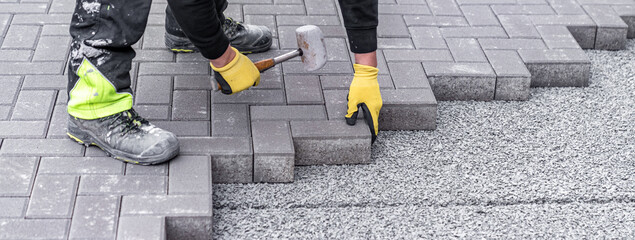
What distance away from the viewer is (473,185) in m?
2.99

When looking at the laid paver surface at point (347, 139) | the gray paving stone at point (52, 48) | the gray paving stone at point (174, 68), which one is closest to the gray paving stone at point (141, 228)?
the laid paver surface at point (347, 139)

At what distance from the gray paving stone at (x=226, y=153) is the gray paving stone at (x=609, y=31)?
7.58 ft

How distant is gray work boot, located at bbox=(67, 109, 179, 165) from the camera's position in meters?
2.74

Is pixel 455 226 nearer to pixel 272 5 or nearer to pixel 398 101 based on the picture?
pixel 398 101

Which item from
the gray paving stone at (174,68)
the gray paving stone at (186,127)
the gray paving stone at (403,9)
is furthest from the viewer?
the gray paving stone at (403,9)

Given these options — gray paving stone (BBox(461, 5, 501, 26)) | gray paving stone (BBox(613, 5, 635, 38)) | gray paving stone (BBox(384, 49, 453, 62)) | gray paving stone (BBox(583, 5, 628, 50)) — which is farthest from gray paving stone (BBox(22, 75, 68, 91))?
gray paving stone (BBox(613, 5, 635, 38))

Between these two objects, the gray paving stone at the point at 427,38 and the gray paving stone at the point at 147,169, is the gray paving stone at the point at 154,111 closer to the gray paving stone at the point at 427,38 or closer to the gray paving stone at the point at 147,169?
the gray paving stone at the point at 147,169

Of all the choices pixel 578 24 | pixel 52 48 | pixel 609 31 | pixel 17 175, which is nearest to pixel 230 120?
pixel 17 175

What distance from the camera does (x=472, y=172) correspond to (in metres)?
3.07

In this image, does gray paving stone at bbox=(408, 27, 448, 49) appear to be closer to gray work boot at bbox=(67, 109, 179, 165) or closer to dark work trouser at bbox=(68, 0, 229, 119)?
dark work trouser at bbox=(68, 0, 229, 119)

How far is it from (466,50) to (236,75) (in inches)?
51.8

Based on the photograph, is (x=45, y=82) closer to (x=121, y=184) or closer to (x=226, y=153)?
(x=121, y=184)

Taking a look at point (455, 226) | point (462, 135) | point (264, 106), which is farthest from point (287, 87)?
point (455, 226)

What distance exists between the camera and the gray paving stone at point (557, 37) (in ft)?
12.6
